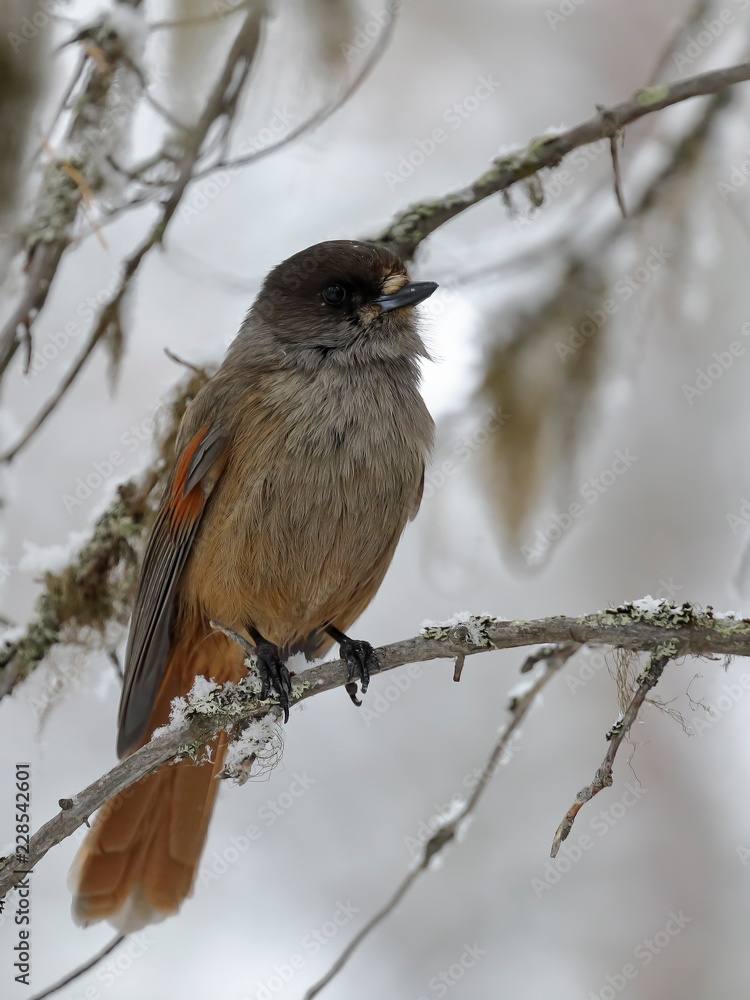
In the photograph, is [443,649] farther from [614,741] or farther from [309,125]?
[309,125]

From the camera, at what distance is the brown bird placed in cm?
277

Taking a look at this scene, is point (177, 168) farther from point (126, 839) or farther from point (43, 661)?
point (126, 839)

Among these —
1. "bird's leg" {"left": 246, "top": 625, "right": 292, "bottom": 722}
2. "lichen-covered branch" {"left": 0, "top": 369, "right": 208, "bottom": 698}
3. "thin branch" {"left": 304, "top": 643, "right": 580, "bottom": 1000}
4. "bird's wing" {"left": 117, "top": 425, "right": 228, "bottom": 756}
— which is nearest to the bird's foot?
"bird's leg" {"left": 246, "top": 625, "right": 292, "bottom": 722}

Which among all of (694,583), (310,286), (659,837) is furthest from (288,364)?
(659,837)

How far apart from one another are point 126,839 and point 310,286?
1.94 m

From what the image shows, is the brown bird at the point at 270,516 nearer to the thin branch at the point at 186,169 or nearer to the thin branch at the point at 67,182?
the thin branch at the point at 186,169

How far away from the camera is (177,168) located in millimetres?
3287

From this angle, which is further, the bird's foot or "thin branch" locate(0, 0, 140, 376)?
"thin branch" locate(0, 0, 140, 376)

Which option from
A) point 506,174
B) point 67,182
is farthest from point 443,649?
point 67,182

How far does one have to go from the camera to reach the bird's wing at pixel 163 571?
A: 2.90m

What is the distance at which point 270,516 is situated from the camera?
276 centimetres

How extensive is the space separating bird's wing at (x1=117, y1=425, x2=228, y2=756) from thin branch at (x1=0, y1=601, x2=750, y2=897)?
0.55 metres

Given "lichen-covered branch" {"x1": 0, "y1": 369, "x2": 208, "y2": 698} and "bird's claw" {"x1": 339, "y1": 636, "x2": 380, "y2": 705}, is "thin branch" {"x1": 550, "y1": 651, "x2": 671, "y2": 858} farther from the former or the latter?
"lichen-covered branch" {"x1": 0, "y1": 369, "x2": 208, "y2": 698}

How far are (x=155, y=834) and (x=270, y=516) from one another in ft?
4.18
